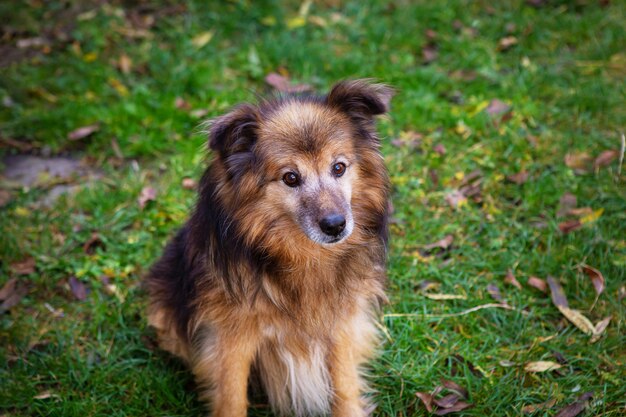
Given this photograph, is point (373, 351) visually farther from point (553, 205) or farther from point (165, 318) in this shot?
point (553, 205)

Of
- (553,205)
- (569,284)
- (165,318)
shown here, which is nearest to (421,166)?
(553,205)

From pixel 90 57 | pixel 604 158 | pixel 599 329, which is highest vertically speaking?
pixel 604 158

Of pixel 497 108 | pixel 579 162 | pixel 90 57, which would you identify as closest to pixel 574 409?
pixel 579 162

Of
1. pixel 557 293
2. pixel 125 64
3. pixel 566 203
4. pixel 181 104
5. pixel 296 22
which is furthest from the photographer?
pixel 296 22

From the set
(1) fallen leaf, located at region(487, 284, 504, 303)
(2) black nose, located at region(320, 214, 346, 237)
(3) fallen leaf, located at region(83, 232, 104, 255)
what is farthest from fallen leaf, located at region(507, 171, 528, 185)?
(3) fallen leaf, located at region(83, 232, 104, 255)

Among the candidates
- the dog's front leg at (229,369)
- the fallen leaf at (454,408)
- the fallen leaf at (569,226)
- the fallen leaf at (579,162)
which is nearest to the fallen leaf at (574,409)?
the fallen leaf at (454,408)

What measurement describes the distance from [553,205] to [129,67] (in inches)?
147

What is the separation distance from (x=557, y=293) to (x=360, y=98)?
180 cm

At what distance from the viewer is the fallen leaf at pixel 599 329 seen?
355 centimetres

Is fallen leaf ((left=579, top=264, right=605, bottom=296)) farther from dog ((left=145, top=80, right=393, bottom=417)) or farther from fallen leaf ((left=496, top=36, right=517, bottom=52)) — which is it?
fallen leaf ((left=496, top=36, right=517, bottom=52))

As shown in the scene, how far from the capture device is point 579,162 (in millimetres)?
4621

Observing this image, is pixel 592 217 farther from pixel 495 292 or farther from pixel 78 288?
pixel 78 288

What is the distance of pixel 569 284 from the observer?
12.6ft

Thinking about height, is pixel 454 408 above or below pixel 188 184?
above
